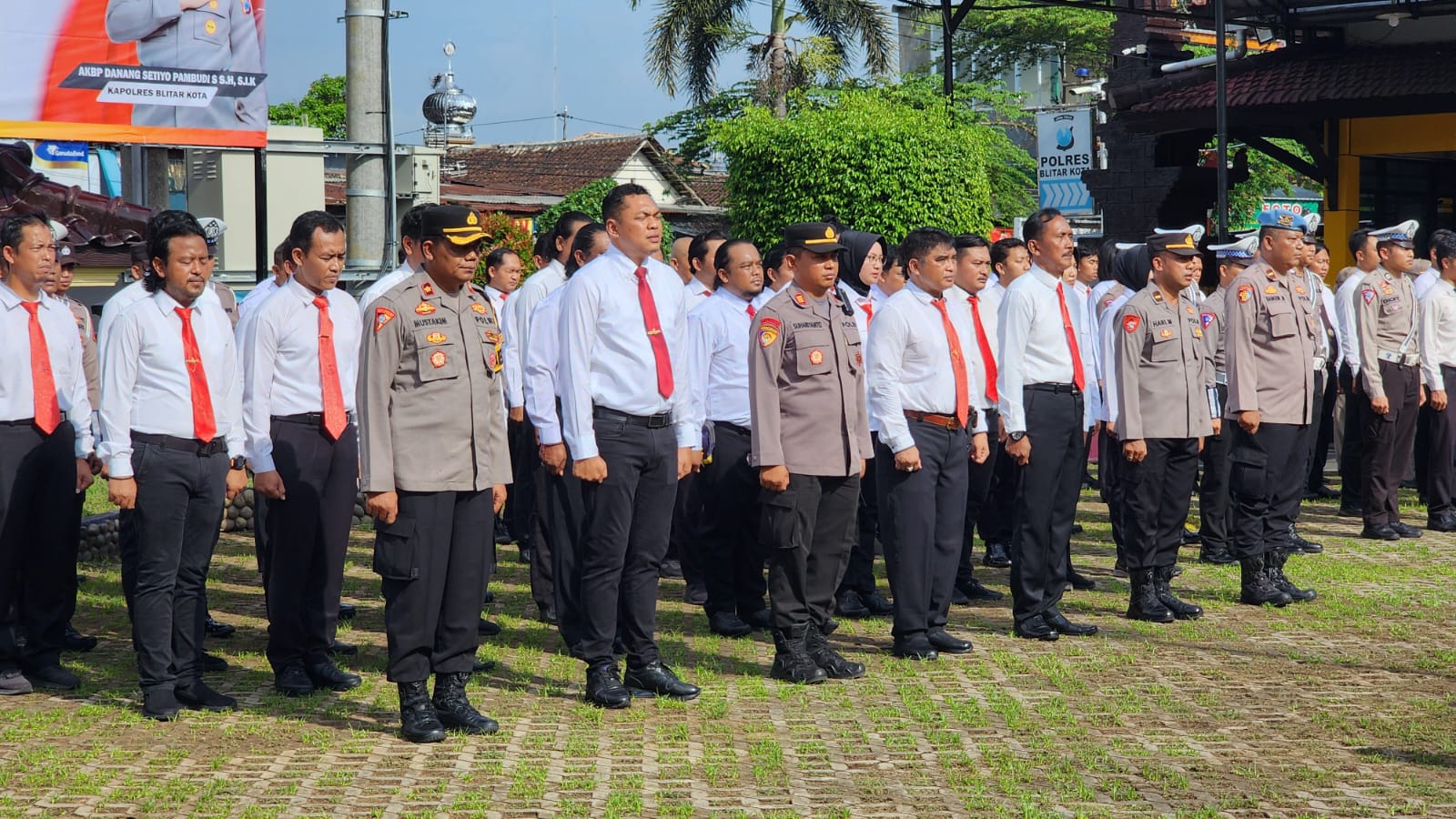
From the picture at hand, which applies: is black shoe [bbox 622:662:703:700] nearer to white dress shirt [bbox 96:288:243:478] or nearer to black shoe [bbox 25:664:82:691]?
white dress shirt [bbox 96:288:243:478]

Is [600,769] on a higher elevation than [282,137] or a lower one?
lower

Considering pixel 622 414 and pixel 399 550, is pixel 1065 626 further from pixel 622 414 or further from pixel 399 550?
pixel 399 550

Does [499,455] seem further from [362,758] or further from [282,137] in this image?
[282,137]

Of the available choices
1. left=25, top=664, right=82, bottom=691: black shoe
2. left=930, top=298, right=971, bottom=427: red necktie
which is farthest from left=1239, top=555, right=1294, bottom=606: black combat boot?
A: left=25, top=664, right=82, bottom=691: black shoe

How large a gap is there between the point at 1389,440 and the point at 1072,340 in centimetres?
466

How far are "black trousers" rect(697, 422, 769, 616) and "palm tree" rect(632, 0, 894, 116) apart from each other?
29333 millimetres

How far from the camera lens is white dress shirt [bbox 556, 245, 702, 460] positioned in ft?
21.6

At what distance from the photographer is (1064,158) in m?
22.1

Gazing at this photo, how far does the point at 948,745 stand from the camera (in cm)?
600

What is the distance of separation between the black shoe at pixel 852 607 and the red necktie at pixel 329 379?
3.15 m

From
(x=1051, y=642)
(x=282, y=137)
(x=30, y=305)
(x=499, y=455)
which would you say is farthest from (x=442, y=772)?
(x=282, y=137)

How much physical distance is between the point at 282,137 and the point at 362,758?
97.4ft

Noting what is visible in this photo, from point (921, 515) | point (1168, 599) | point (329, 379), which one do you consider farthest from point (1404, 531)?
point (329, 379)

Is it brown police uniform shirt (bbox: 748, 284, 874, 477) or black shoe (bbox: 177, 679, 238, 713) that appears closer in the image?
black shoe (bbox: 177, 679, 238, 713)
